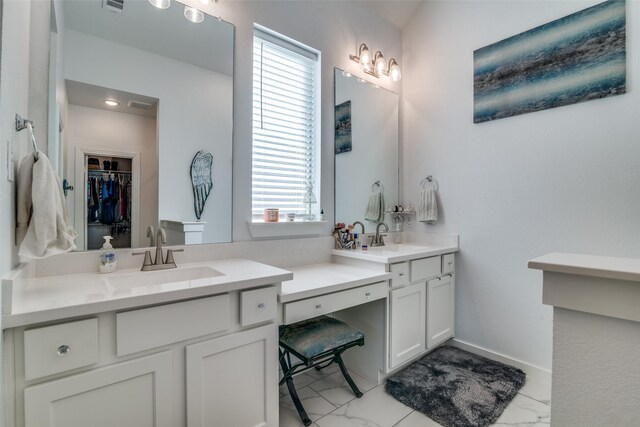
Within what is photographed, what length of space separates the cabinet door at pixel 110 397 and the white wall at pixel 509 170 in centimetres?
230

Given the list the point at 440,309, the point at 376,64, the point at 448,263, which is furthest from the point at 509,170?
the point at 376,64

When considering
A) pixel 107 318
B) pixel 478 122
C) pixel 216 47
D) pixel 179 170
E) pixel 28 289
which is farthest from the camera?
pixel 478 122

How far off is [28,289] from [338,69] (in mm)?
2309

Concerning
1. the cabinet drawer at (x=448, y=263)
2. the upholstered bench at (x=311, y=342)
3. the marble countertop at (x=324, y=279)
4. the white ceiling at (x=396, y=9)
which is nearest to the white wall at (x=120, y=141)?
the marble countertop at (x=324, y=279)

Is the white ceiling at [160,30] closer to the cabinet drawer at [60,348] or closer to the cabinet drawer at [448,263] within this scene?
the cabinet drawer at [60,348]

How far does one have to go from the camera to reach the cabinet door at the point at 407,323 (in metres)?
2.08

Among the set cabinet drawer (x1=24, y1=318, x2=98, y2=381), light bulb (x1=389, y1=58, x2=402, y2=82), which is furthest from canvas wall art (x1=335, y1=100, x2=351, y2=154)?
cabinet drawer (x1=24, y1=318, x2=98, y2=381)

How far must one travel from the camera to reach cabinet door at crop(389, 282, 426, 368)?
208 centimetres

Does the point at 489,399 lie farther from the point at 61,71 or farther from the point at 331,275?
the point at 61,71

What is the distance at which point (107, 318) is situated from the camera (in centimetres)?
105

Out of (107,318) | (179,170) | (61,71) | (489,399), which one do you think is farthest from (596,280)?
(61,71)

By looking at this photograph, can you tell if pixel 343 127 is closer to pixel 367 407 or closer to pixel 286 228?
pixel 286 228

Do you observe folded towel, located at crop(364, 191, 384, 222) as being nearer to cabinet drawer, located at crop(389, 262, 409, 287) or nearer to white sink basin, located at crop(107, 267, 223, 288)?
cabinet drawer, located at crop(389, 262, 409, 287)

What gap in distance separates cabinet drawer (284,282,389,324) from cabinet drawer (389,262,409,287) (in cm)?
9
